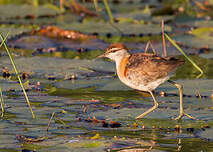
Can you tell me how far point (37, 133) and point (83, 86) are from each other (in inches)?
115

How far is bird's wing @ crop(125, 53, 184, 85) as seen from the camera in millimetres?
8156

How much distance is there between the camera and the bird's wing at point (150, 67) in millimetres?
8156

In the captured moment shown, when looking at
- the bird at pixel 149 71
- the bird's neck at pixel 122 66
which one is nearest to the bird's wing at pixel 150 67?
the bird at pixel 149 71

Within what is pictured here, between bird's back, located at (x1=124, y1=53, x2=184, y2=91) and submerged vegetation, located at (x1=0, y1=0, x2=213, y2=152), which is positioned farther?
bird's back, located at (x1=124, y1=53, x2=184, y2=91)

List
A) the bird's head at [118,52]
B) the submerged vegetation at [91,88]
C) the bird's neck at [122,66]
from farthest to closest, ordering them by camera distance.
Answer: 1. the bird's head at [118,52]
2. the bird's neck at [122,66]
3. the submerged vegetation at [91,88]

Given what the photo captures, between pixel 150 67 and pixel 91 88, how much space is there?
86.2 inches

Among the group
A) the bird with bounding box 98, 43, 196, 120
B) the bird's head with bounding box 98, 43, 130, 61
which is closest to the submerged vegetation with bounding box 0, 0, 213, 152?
the bird with bounding box 98, 43, 196, 120

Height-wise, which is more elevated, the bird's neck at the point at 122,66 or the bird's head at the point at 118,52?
the bird's head at the point at 118,52

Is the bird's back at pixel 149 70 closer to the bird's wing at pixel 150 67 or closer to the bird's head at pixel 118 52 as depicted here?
the bird's wing at pixel 150 67

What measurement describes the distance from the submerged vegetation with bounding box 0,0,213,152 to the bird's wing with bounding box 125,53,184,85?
1.79 feet

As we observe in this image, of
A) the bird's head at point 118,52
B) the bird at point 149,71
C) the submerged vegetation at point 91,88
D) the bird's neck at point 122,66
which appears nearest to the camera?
the submerged vegetation at point 91,88

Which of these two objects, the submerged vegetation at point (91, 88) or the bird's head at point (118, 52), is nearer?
the submerged vegetation at point (91, 88)

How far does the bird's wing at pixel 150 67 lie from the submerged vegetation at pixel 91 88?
21.5 inches

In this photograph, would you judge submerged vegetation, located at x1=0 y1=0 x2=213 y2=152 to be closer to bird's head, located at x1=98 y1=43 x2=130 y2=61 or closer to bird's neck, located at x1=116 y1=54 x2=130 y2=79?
bird's neck, located at x1=116 y1=54 x2=130 y2=79
